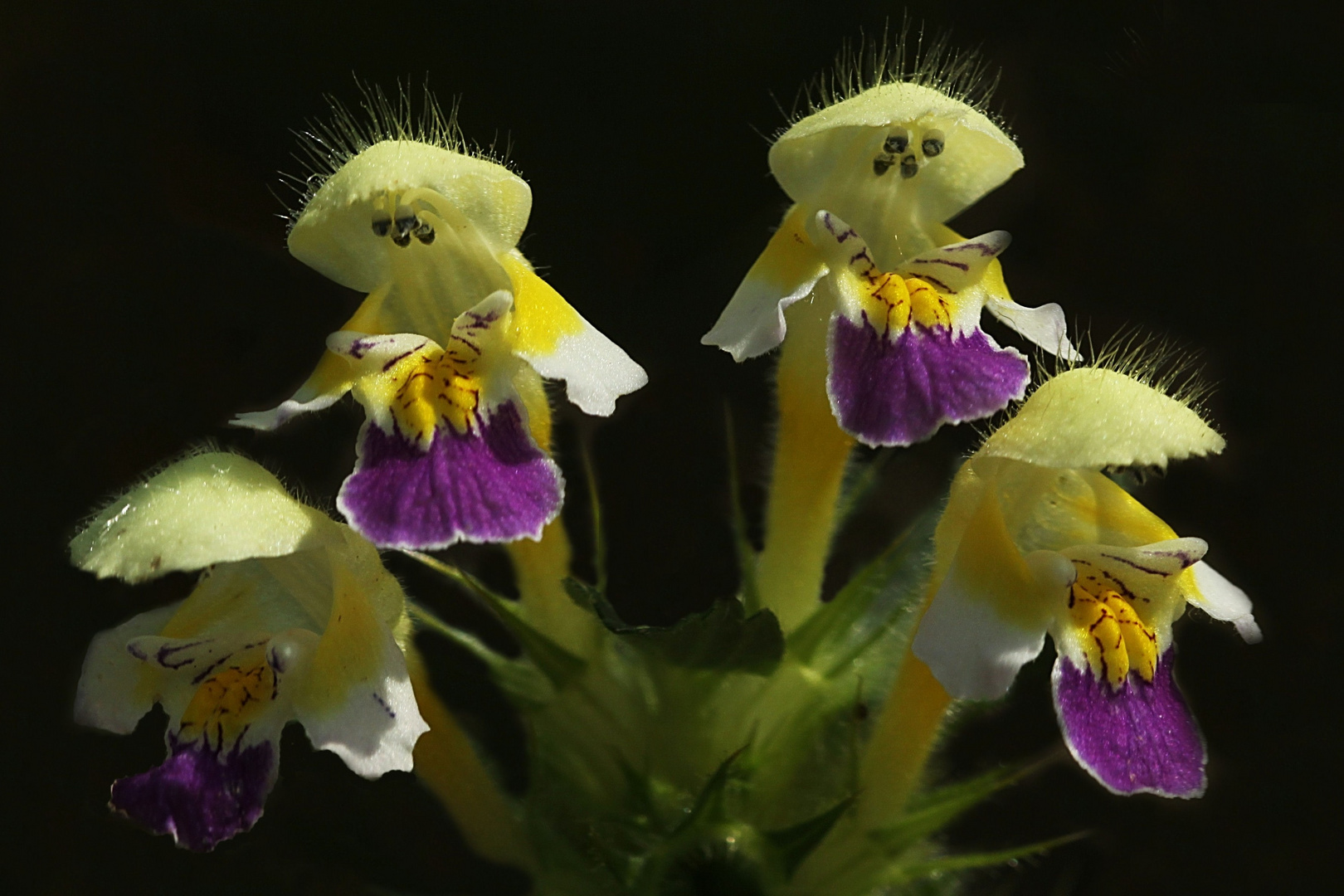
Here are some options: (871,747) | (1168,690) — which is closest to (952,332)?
(1168,690)

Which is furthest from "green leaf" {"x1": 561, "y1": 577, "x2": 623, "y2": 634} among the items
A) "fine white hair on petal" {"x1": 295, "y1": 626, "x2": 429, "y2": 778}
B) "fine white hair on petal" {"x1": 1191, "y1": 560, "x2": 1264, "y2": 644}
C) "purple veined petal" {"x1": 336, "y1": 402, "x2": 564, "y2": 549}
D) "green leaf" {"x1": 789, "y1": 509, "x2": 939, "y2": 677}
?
"fine white hair on petal" {"x1": 1191, "y1": 560, "x2": 1264, "y2": 644}

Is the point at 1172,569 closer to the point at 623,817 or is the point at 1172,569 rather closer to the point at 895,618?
the point at 895,618

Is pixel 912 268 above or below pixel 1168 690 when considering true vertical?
above

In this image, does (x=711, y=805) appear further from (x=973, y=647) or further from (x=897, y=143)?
(x=897, y=143)

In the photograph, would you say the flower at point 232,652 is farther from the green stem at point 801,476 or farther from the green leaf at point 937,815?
the green leaf at point 937,815

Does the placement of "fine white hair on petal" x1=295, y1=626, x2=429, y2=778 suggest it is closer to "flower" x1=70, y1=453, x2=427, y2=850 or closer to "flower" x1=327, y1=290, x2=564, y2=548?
"flower" x1=70, y1=453, x2=427, y2=850
